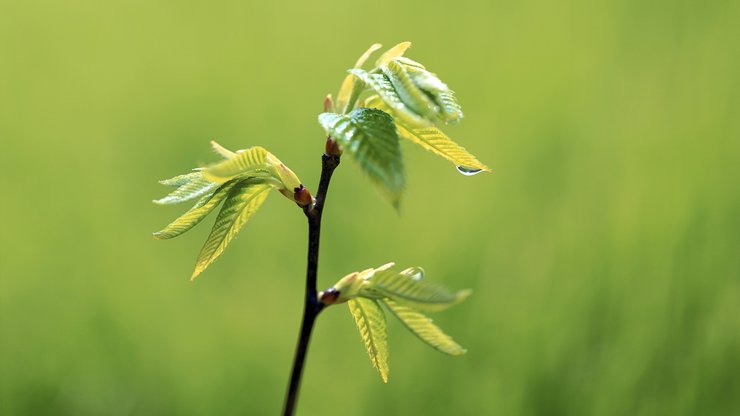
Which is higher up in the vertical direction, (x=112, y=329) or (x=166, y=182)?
(x=166, y=182)

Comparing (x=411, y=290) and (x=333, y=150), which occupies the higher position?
(x=333, y=150)

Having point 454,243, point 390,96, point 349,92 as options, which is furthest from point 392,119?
point 454,243

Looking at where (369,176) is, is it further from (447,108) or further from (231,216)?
(231,216)

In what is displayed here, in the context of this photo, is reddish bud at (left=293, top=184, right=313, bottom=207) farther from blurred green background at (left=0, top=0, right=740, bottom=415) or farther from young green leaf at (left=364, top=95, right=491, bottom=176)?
blurred green background at (left=0, top=0, right=740, bottom=415)

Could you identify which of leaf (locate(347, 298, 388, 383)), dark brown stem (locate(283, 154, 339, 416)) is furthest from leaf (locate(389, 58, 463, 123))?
leaf (locate(347, 298, 388, 383))

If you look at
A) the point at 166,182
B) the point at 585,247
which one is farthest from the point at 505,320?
the point at 166,182

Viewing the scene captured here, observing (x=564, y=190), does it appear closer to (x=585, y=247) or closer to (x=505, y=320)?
(x=585, y=247)

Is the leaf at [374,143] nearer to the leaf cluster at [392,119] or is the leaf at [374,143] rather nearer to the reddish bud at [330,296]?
the leaf cluster at [392,119]
